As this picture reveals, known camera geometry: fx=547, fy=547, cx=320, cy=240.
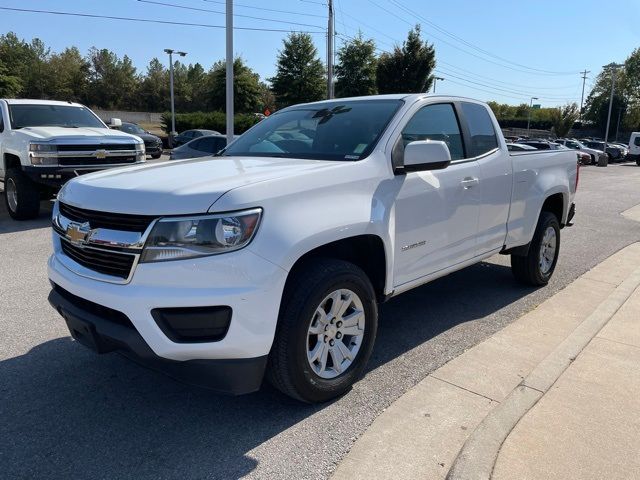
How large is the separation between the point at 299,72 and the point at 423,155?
144 feet

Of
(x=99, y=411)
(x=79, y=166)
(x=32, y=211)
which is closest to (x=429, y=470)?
(x=99, y=411)

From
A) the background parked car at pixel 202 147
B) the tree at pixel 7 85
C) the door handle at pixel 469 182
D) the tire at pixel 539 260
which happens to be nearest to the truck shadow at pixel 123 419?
the door handle at pixel 469 182

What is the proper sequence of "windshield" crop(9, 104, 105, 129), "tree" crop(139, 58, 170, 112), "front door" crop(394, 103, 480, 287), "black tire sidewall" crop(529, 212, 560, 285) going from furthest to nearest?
1. "tree" crop(139, 58, 170, 112)
2. "windshield" crop(9, 104, 105, 129)
3. "black tire sidewall" crop(529, 212, 560, 285)
4. "front door" crop(394, 103, 480, 287)

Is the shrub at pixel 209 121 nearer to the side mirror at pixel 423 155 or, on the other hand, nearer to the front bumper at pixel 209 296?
the side mirror at pixel 423 155

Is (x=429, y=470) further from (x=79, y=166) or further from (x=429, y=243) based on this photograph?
(x=79, y=166)

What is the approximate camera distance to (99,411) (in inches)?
126

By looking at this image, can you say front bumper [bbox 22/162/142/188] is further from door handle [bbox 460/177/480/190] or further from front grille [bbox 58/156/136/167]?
door handle [bbox 460/177/480/190]

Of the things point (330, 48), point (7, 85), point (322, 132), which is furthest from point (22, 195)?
point (7, 85)

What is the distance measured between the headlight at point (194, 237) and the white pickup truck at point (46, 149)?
261 inches

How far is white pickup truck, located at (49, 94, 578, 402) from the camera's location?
266 cm

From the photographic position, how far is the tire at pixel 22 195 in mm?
8781

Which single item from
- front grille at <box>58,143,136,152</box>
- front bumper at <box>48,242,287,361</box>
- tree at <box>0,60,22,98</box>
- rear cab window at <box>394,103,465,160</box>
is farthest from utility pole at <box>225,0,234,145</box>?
tree at <box>0,60,22,98</box>

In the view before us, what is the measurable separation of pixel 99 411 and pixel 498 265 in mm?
5116

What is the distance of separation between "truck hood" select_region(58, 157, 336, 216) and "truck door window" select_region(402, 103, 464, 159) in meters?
0.85
